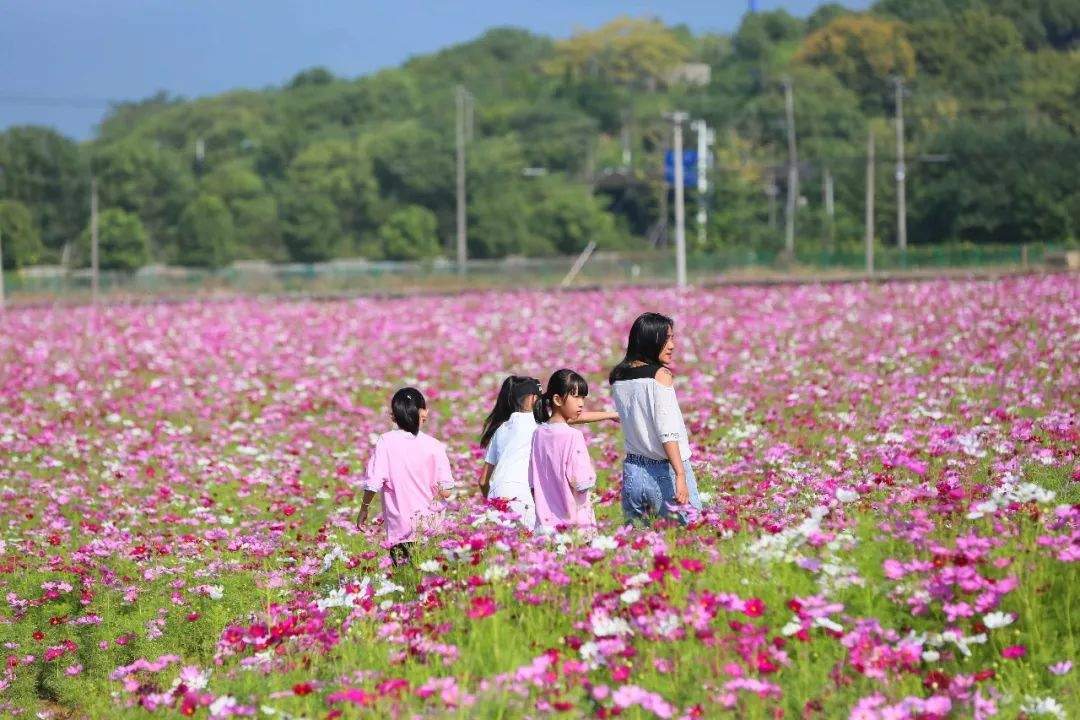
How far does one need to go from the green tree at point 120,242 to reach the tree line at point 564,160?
4.7 inches

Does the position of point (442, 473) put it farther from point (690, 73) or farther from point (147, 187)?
point (690, 73)

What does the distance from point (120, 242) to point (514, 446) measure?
64.1 m

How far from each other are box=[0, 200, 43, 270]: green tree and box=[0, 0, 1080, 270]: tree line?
0.29 ft

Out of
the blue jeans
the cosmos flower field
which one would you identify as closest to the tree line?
the cosmos flower field

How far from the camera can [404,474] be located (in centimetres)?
770

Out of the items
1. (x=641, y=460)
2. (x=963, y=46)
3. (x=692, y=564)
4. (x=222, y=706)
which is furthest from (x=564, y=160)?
(x=222, y=706)

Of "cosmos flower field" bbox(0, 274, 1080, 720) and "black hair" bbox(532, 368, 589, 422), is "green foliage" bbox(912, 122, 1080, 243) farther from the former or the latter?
"black hair" bbox(532, 368, 589, 422)

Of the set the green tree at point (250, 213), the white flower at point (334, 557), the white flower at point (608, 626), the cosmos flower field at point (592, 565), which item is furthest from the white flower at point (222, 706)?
the green tree at point (250, 213)

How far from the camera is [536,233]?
250 feet

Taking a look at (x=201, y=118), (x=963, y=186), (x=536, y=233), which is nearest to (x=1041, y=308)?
(x=963, y=186)

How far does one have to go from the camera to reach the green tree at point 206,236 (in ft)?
239

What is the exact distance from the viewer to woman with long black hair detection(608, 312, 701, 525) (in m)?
7.11

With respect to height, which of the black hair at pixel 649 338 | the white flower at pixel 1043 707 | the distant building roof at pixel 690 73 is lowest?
the white flower at pixel 1043 707

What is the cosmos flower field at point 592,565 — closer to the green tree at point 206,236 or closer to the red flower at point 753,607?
the red flower at point 753,607
